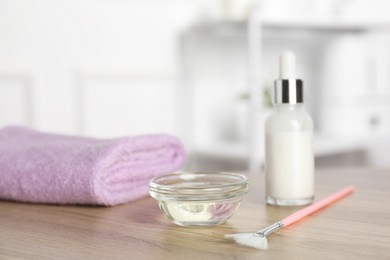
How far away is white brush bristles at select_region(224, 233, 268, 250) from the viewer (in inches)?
19.4

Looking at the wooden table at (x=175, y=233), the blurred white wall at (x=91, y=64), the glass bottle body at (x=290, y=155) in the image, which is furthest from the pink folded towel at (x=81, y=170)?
the blurred white wall at (x=91, y=64)

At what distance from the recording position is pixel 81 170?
68cm

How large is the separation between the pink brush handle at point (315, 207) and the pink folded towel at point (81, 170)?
0.22 meters

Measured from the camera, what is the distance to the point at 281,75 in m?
0.67

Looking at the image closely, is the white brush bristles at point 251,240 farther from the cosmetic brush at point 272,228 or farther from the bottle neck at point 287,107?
the bottle neck at point 287,107

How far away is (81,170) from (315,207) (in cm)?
27

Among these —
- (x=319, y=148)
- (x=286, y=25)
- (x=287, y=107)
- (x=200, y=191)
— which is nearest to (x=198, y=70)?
(x=286, y=25)

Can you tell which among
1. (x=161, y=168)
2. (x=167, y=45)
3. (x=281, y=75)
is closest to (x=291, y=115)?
(x=281, y=75)

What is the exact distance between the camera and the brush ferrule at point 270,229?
1.71 feet

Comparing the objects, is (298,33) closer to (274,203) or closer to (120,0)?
(120,0)

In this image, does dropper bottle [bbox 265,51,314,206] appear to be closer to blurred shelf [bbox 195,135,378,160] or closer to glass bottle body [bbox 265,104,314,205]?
glass bottle body [bbox 265,104,314,205]

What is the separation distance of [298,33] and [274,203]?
4.99ft

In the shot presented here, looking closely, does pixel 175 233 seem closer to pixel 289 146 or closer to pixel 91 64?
pixel 289 146

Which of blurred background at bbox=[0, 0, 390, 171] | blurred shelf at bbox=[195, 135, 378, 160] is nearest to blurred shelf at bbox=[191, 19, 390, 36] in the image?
blurred background at bbox=[0, 0, 390, 171]
